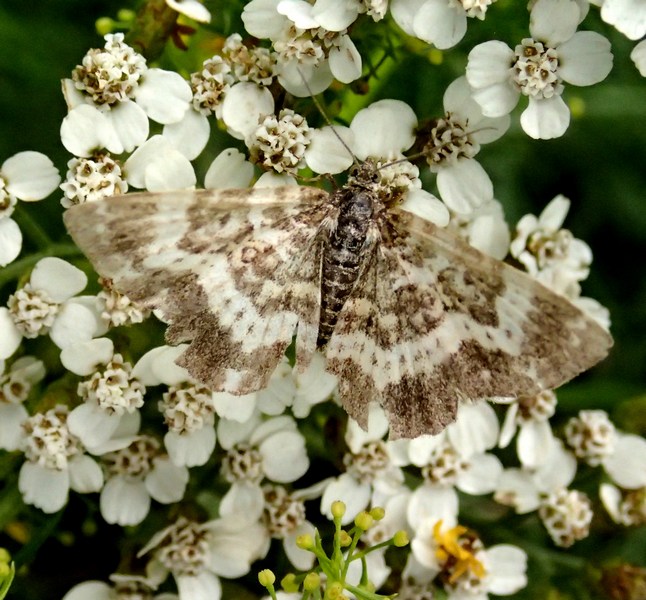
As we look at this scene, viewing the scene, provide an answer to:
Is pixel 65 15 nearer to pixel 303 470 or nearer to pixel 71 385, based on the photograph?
pixel 71 385

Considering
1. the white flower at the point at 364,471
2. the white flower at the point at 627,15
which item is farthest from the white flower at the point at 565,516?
the white flower at the point at 627,15

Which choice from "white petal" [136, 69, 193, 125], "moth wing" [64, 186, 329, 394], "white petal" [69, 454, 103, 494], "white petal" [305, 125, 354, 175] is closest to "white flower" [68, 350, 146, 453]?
"white petal" [69, 454, 103, 494]

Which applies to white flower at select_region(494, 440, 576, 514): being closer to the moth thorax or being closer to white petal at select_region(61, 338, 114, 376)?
the moth thorax

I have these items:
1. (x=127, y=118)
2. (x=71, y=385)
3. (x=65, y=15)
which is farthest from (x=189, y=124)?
(x=65, y=15)

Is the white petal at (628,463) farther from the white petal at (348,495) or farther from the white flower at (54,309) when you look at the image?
the white flower at (54,309)

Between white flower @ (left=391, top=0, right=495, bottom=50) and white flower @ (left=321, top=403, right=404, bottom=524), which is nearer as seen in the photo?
white flower @ (left=391, top=0, right=495, bottom=50)

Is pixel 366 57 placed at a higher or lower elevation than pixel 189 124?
higher
